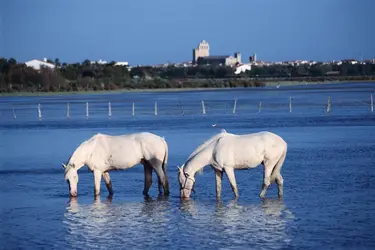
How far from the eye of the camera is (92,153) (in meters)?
19.8

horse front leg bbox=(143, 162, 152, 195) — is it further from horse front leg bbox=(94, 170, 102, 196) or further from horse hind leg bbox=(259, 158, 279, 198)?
horse hind leg bbox=(259, 158, 279, 198)

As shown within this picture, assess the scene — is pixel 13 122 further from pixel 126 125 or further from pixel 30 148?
pixel 30 148

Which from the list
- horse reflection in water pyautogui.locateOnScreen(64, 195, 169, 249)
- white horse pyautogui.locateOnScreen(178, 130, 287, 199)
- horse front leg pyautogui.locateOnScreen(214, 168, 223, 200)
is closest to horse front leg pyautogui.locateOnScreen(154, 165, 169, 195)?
horse reflection in water pyautogui.locateOnScreen(64, 195, 169, 249)

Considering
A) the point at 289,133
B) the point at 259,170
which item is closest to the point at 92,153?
the point at 259,170

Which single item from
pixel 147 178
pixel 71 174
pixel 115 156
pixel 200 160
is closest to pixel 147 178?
pixel 147 178

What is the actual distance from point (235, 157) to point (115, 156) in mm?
2855

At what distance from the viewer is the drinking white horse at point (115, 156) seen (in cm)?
1978

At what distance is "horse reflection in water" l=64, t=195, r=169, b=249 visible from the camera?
14.9 metres

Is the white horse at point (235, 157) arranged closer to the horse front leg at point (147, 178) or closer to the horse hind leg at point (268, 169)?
the horse hind leg at point (268, 169)

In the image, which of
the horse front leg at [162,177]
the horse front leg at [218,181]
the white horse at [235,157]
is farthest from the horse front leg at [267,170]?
the horse front leg at [162,177]

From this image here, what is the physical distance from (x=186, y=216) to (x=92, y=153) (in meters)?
3.67

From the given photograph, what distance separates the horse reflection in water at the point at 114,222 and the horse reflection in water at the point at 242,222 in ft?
2.04

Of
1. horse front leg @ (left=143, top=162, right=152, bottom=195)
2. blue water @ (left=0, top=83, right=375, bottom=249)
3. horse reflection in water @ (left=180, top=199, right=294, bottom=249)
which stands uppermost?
horse front leg @ (left=143, top=162, right=152, bottom=195)

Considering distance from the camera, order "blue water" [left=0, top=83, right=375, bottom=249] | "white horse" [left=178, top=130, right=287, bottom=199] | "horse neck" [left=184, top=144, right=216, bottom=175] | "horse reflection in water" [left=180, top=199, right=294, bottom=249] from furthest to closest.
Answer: "horse neck" [left=184, top=144, right=216, bottom=175] < "white horse" [left=178, top=130, right=287, bottom=199] < "blue water" [left=0, top=83, right=375, bottom=249] < "horse reflection in water" [left=180, top=199, right=294, bottom=249]
